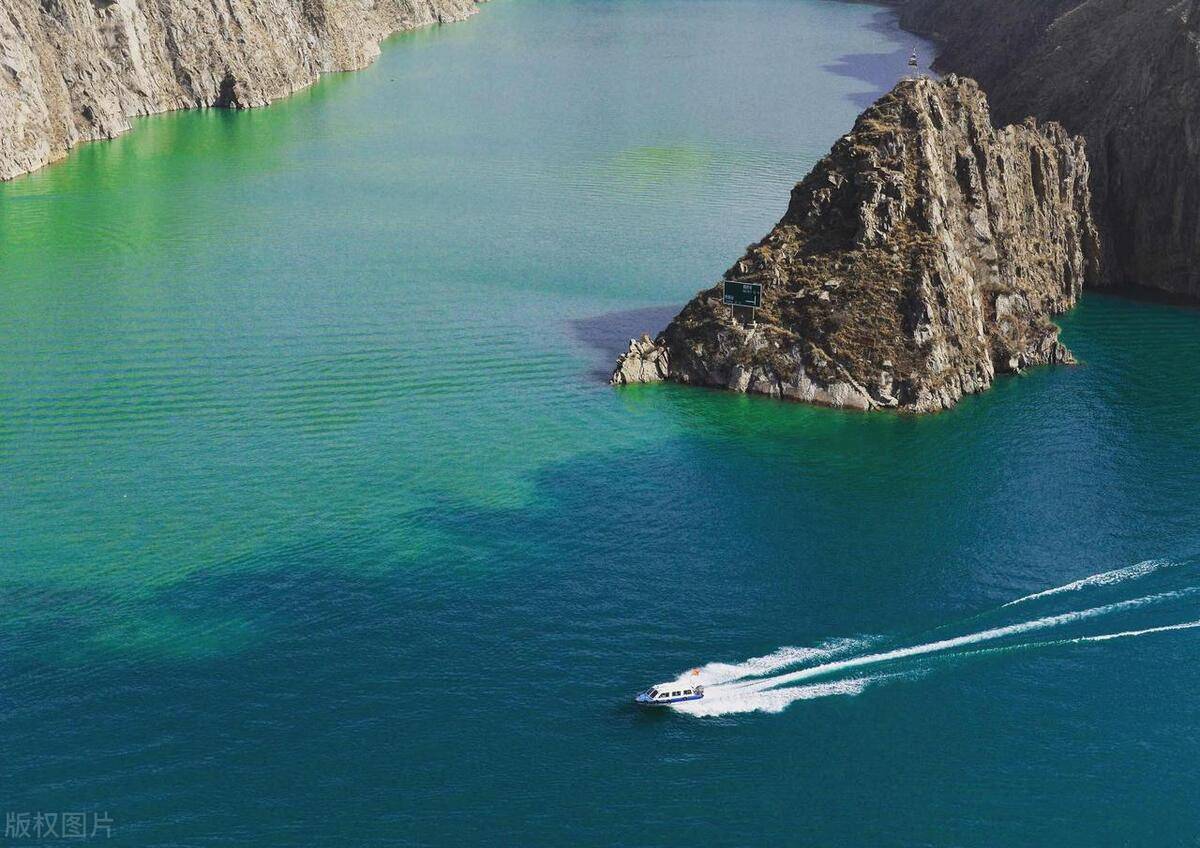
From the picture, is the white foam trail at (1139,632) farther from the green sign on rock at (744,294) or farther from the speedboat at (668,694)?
the green sign on rock at (744,294)

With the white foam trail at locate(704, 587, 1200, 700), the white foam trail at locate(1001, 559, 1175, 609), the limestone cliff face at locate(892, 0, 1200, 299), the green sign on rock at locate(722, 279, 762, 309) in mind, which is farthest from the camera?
the limestone cliff face at locate(892, 0, 1200, 299)

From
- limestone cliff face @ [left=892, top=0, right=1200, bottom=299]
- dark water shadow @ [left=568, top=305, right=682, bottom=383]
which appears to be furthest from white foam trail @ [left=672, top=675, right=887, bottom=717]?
limestone cliff face @ [left=892, top=0, right=1200, bottom=299]

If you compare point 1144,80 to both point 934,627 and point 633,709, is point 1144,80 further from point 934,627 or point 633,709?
point 633,709

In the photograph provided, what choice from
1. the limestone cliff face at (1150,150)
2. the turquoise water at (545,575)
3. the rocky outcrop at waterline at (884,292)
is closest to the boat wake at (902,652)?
the turquoise water at (545,575)

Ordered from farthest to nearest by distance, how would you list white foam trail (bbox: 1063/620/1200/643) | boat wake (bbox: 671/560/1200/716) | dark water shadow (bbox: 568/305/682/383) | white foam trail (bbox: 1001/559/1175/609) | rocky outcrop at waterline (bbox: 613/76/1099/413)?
dark water shadow (bbox: 568/305/682/383) → rocky outcrop at waterline (bbox: 613/76/1099/413) → white foam trail (bbox: 1001/559/1175/609) → white foam trail (bbox: 1063/620/1200/643) → boat wake (bbox: 671/560/1200/716)

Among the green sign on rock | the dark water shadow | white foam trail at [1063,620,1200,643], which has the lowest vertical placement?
white foam trail at [1063,620,1200,643]

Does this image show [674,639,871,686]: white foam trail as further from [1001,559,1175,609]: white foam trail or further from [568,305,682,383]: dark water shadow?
[568,305,682,383]: dark water shadow

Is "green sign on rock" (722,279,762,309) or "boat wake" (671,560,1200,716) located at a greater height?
"green sign on rock" (722,279,762,309)
